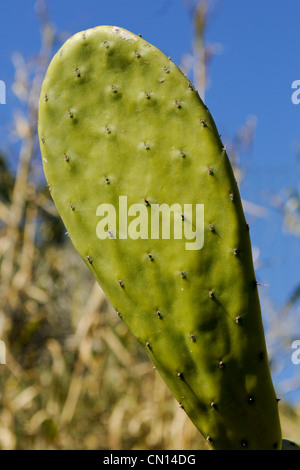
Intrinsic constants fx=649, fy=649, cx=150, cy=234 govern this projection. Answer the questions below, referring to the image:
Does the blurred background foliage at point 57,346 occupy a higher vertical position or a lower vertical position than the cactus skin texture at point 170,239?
higher

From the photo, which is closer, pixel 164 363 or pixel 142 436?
pixel 164 363

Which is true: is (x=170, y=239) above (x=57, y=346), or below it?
below

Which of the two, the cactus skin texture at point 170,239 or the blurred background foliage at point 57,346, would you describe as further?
the blurred background foliage at point 57,346

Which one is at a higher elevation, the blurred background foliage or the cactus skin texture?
the blurred background foliage

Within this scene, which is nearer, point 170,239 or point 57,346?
point 170,239

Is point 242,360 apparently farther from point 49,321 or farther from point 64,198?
point 49,321

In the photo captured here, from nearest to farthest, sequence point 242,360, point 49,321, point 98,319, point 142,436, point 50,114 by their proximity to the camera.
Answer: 1. point 242,360
2. point 50,114
3. point 98,319
4. point 142,436
5. point 49,321

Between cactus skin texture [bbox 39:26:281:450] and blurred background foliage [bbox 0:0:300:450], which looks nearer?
cactus skin texture [bbox 39:26:281:450]
